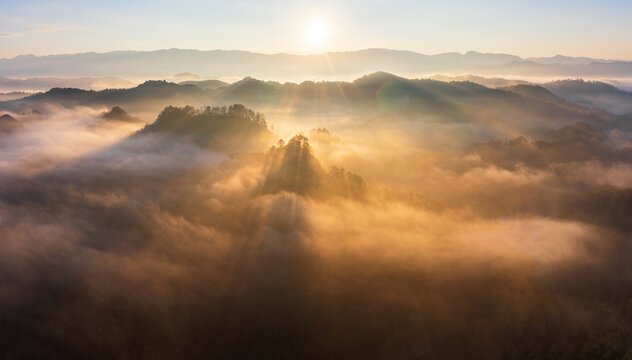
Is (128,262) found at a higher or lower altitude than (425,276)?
higher

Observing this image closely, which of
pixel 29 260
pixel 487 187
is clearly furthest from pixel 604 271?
pixel 29 260

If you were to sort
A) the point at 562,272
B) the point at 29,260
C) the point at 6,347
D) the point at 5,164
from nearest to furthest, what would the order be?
the point at 6,347, the point at 29,260, the point at 562,272, the point at 5,164

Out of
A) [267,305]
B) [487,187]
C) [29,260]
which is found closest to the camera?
[267,305]

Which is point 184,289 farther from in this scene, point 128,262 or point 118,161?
point 118,161

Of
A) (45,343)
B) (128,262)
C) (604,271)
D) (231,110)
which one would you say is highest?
(231,110)

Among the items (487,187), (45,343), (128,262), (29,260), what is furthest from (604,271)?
(29,260)

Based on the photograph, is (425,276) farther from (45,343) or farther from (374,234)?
(45,343)

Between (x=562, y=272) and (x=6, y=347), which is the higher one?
(x=6, y=347)

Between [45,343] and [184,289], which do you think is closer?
[45,343]

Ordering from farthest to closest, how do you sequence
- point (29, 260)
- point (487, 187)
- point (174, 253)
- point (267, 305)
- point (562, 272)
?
point (487, 187) < point (562, 272) < point (174, 253) < point (29, 260) < point (267, 305)
